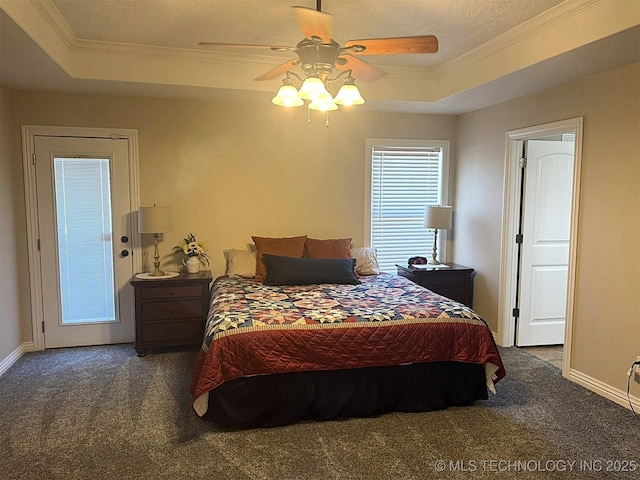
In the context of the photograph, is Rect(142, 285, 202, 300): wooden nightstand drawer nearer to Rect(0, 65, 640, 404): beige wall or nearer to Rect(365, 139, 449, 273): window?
Rect(0, 65, 640, 404): beige wall

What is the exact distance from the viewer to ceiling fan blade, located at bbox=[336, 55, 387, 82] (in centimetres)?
270

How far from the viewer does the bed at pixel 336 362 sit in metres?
2.73

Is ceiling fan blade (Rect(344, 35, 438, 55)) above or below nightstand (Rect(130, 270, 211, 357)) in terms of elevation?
above

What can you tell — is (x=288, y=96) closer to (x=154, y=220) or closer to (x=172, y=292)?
(x=154, y=220)

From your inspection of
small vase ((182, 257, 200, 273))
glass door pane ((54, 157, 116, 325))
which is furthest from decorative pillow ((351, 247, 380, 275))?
glass door pane ((54, 157, 116, 325))

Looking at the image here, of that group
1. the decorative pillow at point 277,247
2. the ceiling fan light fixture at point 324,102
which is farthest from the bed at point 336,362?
the ceiling fan light fixture at point 324,102

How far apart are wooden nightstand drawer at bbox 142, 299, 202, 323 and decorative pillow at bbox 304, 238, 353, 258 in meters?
1.12

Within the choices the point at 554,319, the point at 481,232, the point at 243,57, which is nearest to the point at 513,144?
the point at 481,232

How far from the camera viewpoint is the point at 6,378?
11.6 feet

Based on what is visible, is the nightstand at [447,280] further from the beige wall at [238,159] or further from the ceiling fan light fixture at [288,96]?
the ceiling fan light fixture at [288,96]

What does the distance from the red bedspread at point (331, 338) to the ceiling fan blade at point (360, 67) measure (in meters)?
1.55

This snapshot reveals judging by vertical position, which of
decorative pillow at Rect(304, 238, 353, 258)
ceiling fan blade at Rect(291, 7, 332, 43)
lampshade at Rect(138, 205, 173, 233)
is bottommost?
decorative pillow at Rect(304, 238, 353, 258)

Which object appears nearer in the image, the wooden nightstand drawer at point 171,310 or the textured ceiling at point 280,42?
the textured ceiling at point 280,42

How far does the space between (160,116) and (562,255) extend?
4052 mm
